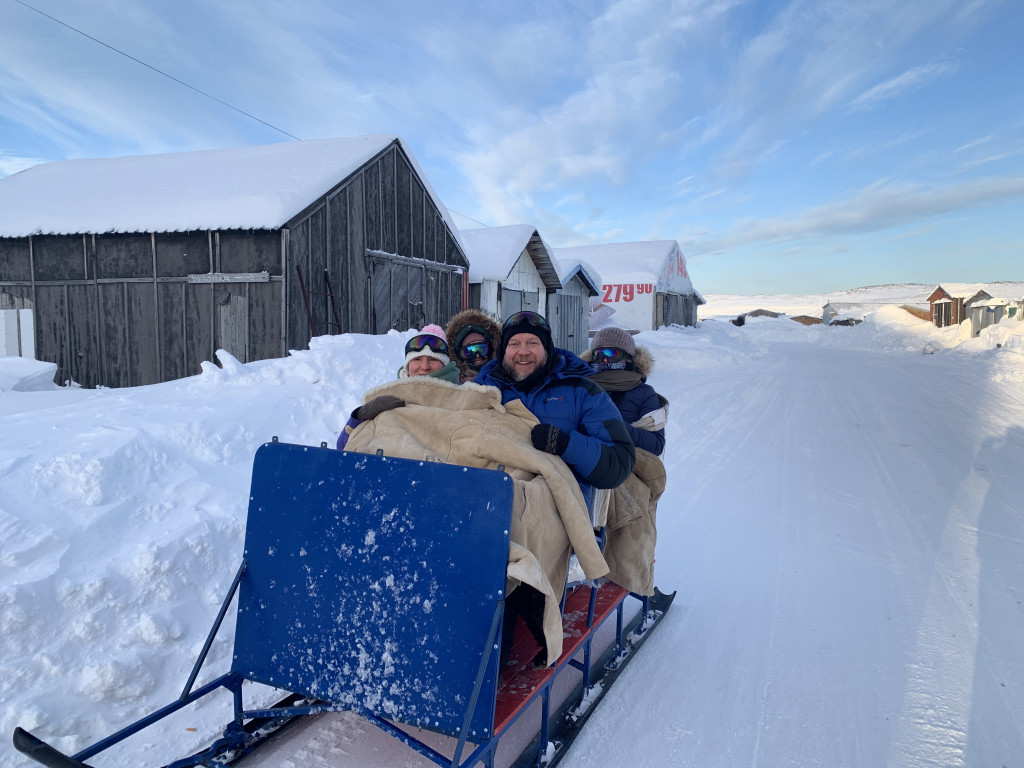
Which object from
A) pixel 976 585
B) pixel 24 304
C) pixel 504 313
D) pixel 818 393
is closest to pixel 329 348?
pixel 976 585

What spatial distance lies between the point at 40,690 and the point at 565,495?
2.53m

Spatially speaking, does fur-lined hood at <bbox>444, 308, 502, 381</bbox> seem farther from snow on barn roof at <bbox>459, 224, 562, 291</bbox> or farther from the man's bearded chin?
snow on barn roof at <bbox>459, 224, 562, 291</bbox>

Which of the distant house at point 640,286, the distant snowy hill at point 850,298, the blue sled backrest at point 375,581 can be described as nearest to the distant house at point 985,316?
the distant house at point 640,286

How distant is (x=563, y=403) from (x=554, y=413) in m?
0.07

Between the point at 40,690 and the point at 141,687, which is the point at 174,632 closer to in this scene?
the point at 141,687

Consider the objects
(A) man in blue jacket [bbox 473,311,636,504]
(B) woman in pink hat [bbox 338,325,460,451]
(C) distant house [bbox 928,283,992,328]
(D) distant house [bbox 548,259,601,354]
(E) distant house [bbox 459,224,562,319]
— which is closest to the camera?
(A) man in blue jacket [bbox 473,311,636,504]

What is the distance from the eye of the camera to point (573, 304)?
22.1 metres

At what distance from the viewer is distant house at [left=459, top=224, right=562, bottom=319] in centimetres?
1602

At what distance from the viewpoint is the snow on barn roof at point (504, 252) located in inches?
632

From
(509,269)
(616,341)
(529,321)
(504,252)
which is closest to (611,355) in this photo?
(616,341)

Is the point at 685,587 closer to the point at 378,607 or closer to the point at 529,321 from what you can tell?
the point at 529,321

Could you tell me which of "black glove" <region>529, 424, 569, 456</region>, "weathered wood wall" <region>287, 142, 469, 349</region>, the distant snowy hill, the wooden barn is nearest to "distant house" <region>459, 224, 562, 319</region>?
"weathered wood wall" <region>287, 142, 469, 349</region>

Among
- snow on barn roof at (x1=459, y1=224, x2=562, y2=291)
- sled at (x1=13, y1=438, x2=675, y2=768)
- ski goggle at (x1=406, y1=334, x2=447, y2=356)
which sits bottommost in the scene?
sled at (x1=13, y1=438, x2=675, y2=768)

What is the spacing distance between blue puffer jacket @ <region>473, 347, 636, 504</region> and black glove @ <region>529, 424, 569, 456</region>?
0.05m
